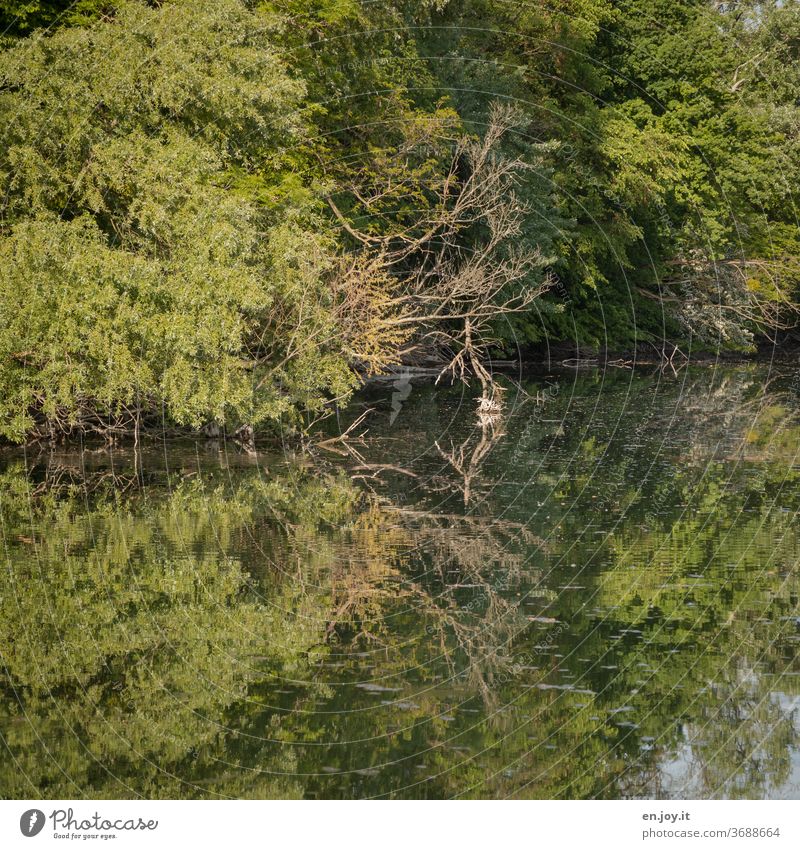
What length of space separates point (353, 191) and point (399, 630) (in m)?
23.9

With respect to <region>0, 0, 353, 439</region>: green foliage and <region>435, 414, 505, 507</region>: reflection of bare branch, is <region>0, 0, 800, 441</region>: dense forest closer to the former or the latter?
<region>0, 0, 353, 439</region>: green foliage

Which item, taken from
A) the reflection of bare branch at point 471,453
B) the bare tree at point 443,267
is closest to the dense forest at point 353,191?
the bare tree at point 443,267

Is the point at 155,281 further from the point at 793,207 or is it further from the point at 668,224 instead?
the point at 793,207

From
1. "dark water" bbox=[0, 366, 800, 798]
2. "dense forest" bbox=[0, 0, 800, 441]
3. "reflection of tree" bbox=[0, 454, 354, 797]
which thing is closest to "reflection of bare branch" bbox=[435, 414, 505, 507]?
"dark water" bbox=[0, 366, 800, 798]

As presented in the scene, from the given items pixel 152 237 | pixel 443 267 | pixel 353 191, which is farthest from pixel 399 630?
pixel 443 267

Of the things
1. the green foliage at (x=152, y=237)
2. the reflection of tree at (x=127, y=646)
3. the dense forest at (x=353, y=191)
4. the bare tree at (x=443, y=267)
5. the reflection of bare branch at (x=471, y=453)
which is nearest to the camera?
the reflection of tree at (x=127, y=646)

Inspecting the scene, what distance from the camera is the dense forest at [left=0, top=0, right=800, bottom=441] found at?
2403 centimetres

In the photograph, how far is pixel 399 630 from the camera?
12.9m

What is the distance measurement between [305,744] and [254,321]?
51.4 feet

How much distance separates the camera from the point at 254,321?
25.0m

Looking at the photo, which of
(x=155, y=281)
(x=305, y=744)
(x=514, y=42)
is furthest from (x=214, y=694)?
(x=514, y=42)

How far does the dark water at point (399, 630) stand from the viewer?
9688mm

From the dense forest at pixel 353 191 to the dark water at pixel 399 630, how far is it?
2723mm

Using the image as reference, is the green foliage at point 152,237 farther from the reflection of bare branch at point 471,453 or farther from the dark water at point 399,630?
the reflection of bare branch at point 471,453
